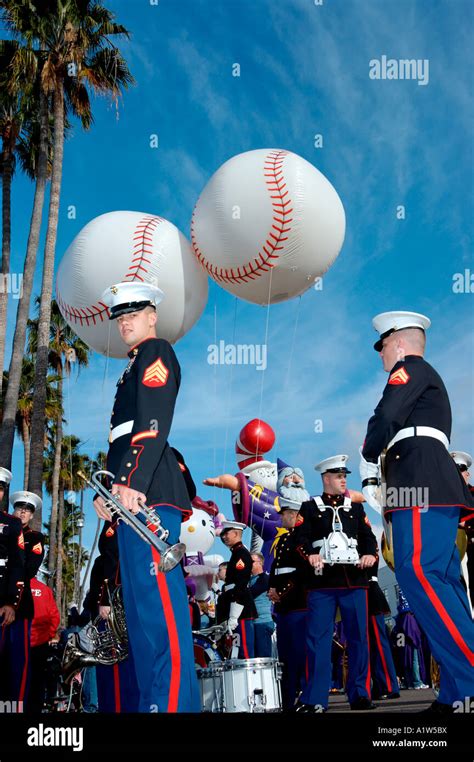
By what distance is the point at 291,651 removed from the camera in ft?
25.8

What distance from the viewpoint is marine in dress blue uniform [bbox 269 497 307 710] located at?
A: 7633 mm

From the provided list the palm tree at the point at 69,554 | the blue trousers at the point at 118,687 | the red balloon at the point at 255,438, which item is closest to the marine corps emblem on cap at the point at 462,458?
the blue trousers at the point at 118,687

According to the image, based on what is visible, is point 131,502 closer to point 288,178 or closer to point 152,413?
point 152,413

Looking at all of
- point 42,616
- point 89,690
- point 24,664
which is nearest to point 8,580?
point 24,664

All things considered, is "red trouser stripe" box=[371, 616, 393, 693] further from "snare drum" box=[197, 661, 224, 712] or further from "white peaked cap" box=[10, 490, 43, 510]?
"white peaked cap" box=[10, 490, 43, 510]

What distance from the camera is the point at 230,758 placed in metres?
2.48

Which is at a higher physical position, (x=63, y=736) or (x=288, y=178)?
(x=288, y=178)

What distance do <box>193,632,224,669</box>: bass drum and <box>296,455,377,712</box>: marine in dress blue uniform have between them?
52.1 inches

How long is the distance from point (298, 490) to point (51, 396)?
2661cm

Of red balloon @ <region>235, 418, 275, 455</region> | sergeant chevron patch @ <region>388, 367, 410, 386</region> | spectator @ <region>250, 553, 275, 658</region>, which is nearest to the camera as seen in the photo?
sergeant chevron patch @ <region>388, 367, 410, 386</region>

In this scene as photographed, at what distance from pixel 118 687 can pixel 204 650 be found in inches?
102

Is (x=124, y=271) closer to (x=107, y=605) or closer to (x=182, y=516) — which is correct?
(x=107, y=605)

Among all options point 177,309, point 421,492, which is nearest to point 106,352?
point 177,309

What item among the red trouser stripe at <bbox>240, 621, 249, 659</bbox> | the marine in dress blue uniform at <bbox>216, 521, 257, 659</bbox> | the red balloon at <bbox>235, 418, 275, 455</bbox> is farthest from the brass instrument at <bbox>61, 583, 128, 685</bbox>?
the red balloon at <bbox>235, 418, 275, 455</bbox>
